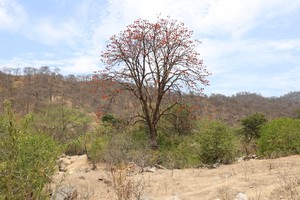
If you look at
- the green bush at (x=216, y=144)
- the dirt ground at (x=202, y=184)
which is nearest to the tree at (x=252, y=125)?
the green bush at (x=216, y=144)

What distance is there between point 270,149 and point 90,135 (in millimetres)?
10486

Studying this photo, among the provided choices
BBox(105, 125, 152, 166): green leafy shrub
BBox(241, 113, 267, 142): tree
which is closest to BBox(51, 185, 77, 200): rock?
BBox(105, 125, 152, 166): green leafy shrub

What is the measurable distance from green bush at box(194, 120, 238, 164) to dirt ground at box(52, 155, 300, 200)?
1.68 m

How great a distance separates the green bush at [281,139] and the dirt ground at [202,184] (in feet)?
5.92

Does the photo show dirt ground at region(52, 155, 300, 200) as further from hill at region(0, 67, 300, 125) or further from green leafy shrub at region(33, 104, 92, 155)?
hill at region(0, 67, 300, 125)

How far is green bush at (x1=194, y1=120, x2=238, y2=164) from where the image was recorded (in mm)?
10062

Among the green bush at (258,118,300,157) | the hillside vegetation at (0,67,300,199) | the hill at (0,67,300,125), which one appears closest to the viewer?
the hillside vegetation at (0,67,300,199)

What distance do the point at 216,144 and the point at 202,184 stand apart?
132 inches

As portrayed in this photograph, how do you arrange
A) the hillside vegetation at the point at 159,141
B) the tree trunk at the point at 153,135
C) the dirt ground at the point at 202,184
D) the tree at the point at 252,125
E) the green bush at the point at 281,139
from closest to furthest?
1. the hillside vegetation at the point at 159,141
2. the dirt ground at the point at 202,184
3. the green bush at the point at 281,139
4. the tree trunk at the point at 153,135
5. the tree at the point at 252,125

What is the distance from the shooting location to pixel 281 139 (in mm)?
10188

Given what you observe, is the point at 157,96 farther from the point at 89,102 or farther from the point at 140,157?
the point at 89,102

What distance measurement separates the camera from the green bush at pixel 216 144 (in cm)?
1006

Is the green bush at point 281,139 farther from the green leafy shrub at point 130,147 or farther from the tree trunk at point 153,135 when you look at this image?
the tree trunk at point 153,135

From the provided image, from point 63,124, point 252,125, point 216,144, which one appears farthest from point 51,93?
point 216,144
